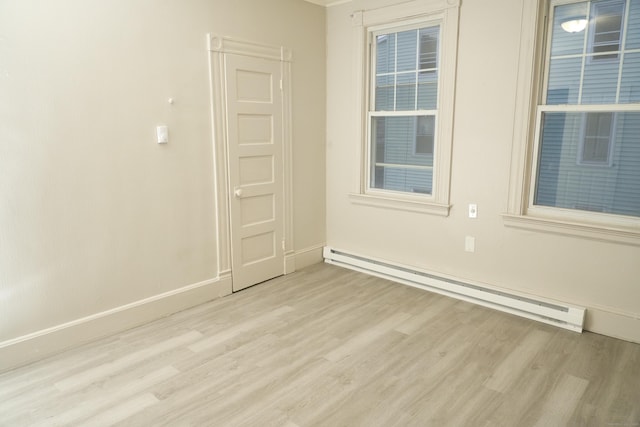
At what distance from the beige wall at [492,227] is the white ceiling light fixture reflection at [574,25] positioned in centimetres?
31

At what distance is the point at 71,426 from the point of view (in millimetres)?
2201

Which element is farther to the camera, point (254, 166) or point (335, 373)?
point (254, 166)

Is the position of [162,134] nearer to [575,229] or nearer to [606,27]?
[575,229]

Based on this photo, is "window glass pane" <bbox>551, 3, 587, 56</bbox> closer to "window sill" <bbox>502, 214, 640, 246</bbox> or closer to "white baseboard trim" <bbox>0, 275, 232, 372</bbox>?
"window sill" <bbox>502, 214, 640, 246</bbox>

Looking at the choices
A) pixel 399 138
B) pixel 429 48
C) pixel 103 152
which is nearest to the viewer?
pixel 103 152

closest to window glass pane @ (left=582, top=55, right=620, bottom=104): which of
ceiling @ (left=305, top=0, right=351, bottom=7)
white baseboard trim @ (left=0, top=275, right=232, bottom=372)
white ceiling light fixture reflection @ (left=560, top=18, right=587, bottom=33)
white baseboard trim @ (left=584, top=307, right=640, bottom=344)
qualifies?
white ceiling light fixture reflection @ (left=560, top=18, right=587, bottom=33)

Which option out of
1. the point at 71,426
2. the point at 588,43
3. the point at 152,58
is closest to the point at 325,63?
the point at 152,58

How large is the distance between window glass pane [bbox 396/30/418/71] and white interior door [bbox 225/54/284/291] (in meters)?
1.10

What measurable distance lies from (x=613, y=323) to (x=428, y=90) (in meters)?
2.25

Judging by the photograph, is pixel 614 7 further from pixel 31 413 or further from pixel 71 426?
pixel 31 413

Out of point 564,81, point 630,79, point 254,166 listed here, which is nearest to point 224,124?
point 254,166

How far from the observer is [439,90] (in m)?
3.68

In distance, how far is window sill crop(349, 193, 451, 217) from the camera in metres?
3.79

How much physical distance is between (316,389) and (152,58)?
245cm
